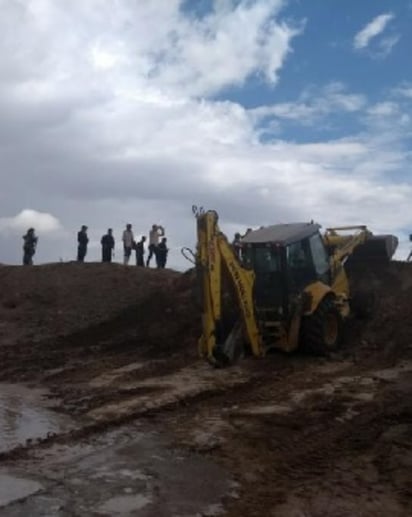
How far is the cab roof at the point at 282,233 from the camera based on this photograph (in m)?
14.1

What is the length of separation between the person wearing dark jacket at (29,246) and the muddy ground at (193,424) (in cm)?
684

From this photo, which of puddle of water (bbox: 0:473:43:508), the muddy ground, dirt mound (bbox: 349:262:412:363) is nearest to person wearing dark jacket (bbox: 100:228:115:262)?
the muddy ground

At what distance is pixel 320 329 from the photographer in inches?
550

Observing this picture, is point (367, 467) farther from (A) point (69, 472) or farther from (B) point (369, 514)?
(A) point (69, 472)

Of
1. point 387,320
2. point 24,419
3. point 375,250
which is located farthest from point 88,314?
point 24,419

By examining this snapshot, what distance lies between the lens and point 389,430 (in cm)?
842

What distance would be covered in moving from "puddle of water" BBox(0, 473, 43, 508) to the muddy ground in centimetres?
2

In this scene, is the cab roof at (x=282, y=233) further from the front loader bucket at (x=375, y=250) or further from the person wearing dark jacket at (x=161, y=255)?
the person wearing dark jacket at (x=161, y=255)

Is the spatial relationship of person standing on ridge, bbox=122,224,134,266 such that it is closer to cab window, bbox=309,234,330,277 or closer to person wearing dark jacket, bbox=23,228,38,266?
person wearing dark jacket, bbox=23,228,38,266

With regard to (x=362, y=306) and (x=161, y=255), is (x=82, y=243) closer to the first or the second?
(x=161, y=255)

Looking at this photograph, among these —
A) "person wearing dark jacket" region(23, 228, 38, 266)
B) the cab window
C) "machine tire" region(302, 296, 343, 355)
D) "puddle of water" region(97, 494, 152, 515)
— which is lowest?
"puddle of water" region(97, 494, 152, 515)

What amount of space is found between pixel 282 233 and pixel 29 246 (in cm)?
1292

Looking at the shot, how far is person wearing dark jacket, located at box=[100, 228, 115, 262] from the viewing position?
24.3 m

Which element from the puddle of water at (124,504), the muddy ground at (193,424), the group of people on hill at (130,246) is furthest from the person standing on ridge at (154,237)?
the puddle of water at (124,504)
